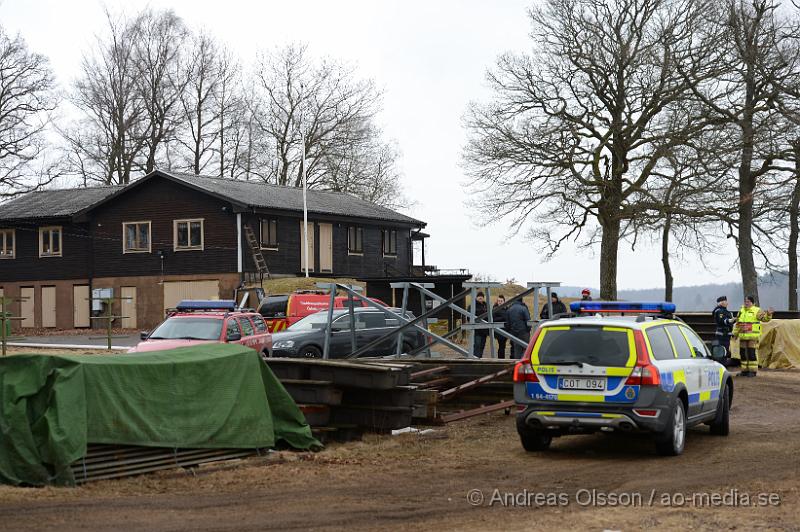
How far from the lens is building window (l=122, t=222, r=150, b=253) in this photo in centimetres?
5100

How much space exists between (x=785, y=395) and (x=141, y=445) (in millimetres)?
13798

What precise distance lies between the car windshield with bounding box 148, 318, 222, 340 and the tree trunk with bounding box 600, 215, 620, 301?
22316mm

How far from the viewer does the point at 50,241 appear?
174 feet

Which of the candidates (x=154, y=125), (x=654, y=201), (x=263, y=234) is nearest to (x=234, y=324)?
(x=654, y=201)

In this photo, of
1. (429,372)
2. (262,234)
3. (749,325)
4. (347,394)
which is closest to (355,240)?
(262,234)

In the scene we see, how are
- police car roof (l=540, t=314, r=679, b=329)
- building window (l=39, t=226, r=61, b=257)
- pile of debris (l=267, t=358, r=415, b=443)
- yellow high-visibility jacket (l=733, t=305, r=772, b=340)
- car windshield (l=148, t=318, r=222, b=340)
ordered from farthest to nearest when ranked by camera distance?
building window (l=39, t=226, r=61, b=257)
yellow high-visibility jacket (l=733, t=305, r=772, b=340)
car windshield (l=148, t=318, r=222, b=340)
pile of debris (l=267, t=358, r=415, b=443)
police car roof (l=540, t=314, r=679, b=329)

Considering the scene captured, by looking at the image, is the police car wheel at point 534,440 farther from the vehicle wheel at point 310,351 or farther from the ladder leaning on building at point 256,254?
the ladder leaning on building at point 256,254

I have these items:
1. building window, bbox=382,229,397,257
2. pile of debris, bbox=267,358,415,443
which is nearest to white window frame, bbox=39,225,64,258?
building window, bbox=382,229,397,257

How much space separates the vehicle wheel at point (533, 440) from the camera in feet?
41.7

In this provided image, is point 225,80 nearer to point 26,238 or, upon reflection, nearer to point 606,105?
point 26,238

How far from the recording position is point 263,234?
4969 centimetres

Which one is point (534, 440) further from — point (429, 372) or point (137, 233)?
point (137, 233)

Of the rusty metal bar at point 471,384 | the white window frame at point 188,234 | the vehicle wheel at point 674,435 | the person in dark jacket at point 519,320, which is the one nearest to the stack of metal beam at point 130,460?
the rusty metal bar at point 471,384

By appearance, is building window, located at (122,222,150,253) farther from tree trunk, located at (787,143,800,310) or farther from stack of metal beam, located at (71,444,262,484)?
stack of metal beam, located at (71,444,262,484)
